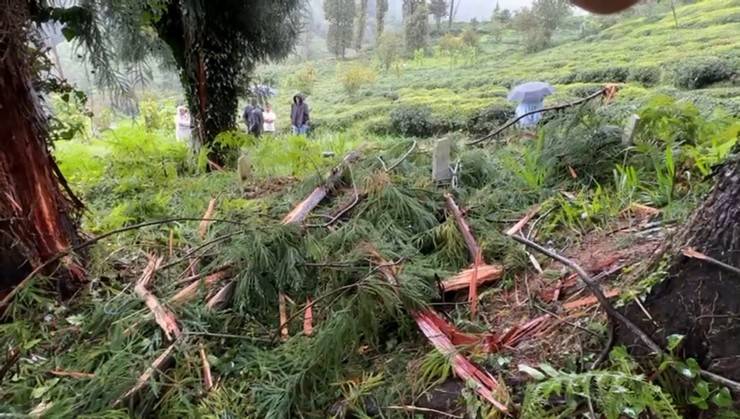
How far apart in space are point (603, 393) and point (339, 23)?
2390cm

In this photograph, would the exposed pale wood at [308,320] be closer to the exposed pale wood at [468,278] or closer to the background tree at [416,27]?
the exposed pale wood at [468,278]

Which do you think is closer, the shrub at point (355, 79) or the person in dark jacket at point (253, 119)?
the person in dark jacket at point (253, 119)

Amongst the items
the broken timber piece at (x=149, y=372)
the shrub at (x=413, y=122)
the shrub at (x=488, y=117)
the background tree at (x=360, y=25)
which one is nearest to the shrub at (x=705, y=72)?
the shrub at (x=488, y=117)

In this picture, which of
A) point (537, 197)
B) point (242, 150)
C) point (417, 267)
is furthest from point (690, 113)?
point (242, 150)

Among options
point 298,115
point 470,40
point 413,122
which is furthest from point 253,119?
point 470,40

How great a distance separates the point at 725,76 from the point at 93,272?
36.1 ft

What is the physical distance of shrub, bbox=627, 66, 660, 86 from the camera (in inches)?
427

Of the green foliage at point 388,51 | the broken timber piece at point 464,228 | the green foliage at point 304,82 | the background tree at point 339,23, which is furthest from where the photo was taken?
the background tree at point 339,23

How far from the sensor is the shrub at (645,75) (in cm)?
1085

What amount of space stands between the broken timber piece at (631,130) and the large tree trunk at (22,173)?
2523 mm

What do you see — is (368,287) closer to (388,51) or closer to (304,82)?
(304,82)

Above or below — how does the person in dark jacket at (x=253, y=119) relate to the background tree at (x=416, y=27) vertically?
below

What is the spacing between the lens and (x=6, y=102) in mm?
1661

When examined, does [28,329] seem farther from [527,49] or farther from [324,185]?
[527,49]
